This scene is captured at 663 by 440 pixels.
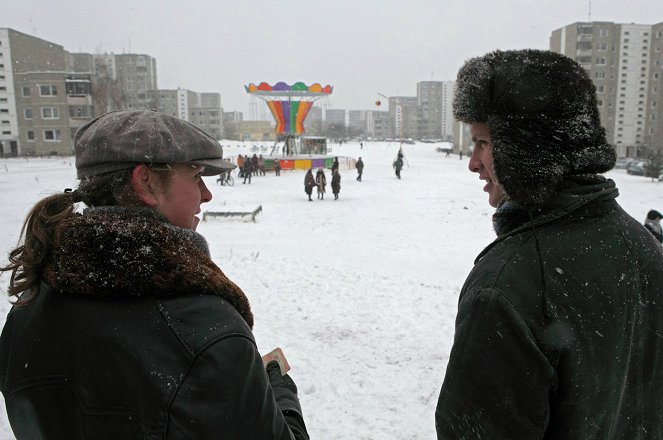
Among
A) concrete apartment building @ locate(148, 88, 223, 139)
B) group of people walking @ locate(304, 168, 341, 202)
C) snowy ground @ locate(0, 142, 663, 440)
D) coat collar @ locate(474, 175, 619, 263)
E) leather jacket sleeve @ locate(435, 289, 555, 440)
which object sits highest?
concrete apartment building @ locate(148, 88, 223, 139)

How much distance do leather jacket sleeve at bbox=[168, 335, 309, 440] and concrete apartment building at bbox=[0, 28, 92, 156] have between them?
6424 cm

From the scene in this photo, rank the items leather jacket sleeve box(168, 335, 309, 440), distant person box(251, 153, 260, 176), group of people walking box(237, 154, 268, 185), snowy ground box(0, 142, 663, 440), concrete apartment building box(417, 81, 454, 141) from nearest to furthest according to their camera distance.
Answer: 1. leather jacket sleeve box(168, 335, 309, 440)
2. snowy ground box(0, 142, 663, 440)
3. group of people walking box(237, 154, 268, 185)
4. distant person box(251, 153, 260, 176)
5. concrete apartment building box(417, 81, 454, 141)

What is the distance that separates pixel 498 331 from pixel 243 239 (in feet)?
37.8

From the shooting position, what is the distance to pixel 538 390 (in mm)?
1392

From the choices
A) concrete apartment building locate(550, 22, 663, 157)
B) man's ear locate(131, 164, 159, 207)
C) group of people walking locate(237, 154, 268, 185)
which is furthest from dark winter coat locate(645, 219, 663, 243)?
concrete apartment building locate(550, 22, 663, 157)

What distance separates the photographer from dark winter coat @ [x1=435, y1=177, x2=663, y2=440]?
4.59 feet

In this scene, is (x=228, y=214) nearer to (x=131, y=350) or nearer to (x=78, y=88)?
(x=131, y=350)

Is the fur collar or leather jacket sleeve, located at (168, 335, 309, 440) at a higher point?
the fur collar

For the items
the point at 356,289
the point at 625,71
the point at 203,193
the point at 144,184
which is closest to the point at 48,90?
the point at 356,289

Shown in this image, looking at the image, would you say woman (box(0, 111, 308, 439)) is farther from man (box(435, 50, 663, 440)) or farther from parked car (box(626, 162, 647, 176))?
parked car (box(626, 162, 647, 176))

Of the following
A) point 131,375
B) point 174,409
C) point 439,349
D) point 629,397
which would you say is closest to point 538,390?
point 629,397

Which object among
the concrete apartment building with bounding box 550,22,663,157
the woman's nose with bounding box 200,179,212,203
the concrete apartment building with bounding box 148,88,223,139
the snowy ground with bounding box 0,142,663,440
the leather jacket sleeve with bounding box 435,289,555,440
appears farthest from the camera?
the concrete apartment building with bounding box 148,88,223,139

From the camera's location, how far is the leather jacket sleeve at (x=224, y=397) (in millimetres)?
1233

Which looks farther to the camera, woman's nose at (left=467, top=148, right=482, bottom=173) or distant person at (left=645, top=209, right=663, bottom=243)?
distant person at (left=645, top=209, right=663, bottom=243)
